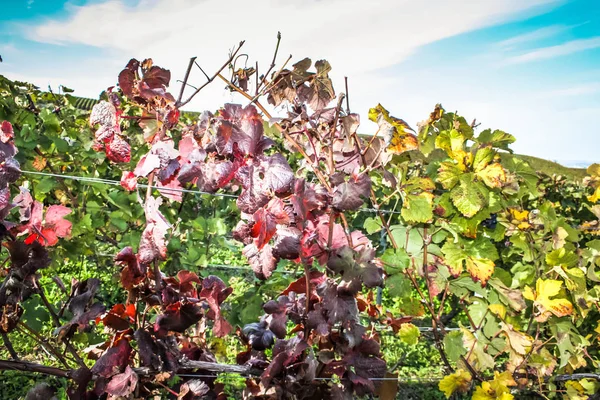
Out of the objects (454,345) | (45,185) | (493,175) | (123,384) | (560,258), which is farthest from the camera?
(45,185)

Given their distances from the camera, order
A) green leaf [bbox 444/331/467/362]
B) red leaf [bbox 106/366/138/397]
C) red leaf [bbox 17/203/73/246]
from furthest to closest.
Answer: green leaf [bbox 444/331/467/362] < red leaf [bbox 17/203/73/246] < red leaf [bbox 106/366/138/397]

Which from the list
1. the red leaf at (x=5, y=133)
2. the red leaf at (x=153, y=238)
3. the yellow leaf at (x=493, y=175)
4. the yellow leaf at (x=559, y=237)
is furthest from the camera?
the yellow leaf at (x=559, y=237)

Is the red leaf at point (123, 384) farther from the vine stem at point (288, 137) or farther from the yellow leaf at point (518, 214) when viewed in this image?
the yellow leaf at point (518, 214)

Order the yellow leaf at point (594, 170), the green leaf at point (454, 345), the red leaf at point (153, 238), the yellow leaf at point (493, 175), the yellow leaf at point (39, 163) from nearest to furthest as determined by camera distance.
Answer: the red leaf at point (153, 238) < the yellow leaf at point (493, 175) < the green leaf at point (454, 345) < the yellow leaf at point (594, 170) < the yellow leaf at point (39, 163)

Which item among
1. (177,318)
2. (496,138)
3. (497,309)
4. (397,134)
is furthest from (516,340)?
(177,318)

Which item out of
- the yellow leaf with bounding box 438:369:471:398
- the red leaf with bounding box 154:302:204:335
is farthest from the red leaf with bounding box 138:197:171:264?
the yellow leaf with bounding box 438:369:471:398

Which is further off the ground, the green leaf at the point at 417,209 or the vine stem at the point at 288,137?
the vine stem at the point at 288,137

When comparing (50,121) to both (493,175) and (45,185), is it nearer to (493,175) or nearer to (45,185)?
(45,185)

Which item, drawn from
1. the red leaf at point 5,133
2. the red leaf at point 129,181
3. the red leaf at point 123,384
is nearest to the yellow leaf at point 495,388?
the red leaf at point 123,384

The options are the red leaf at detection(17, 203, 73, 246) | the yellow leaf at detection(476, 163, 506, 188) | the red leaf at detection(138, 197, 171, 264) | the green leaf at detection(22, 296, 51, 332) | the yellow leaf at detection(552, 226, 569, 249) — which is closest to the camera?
the red leaf at detection(138, 197, 171, 264)

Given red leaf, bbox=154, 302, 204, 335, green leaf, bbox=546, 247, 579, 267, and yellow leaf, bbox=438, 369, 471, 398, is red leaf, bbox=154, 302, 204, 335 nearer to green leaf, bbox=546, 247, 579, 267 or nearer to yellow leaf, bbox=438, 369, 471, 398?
yellow leaf, bbox=438, 369, 471, 398

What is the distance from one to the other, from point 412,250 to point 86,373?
1216 mm

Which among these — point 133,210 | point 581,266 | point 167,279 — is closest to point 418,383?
point 581,266

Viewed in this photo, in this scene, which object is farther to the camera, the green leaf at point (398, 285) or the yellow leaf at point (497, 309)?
the yellow leaf at point (497, 309)
